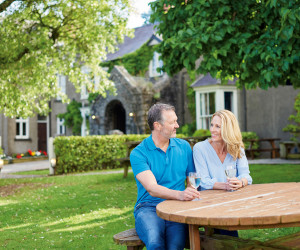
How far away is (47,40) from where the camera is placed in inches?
514

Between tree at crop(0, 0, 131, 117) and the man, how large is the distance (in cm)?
986

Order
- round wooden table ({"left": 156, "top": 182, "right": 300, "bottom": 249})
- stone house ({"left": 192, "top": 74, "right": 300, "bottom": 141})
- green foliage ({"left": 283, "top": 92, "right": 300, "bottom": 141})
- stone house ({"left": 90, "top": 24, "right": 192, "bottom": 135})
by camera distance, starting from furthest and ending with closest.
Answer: stone house ({"left": 90, "top": 24, "right": 192, "bottom": 135}) → stone house ({"left": 192, "top": 74, "right": 300, "bottom": 141}) → green foliage ({"left": 283, "top": 92, "right": 300, "bottom": 141}) → round wooden table ({"left": 156, "top": 182, "right": 300, "bottom": 249})

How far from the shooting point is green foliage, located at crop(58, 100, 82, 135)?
1167 inches

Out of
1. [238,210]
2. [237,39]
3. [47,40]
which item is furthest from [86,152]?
[238,210]

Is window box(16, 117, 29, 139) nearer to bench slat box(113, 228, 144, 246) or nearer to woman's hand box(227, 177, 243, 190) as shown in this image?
bench slat box(113, 228, 144, 246)

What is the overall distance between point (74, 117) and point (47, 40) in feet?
55.5

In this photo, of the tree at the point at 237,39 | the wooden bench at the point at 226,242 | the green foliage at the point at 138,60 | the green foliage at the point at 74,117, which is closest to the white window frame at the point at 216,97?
the green foliage at the point at 138,60

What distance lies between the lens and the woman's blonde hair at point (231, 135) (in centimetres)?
396

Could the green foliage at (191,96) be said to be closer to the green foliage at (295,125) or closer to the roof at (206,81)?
the roof at (206,81)

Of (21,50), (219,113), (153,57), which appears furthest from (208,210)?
(153,57)

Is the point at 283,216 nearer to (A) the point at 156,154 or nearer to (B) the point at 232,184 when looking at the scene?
(B) the point at 232,184

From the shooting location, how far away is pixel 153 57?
2609cm

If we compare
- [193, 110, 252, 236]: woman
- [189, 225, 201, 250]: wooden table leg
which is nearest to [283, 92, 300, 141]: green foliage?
[193, 110, 252, 236]: woman

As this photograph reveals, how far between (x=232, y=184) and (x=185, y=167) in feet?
1.51
